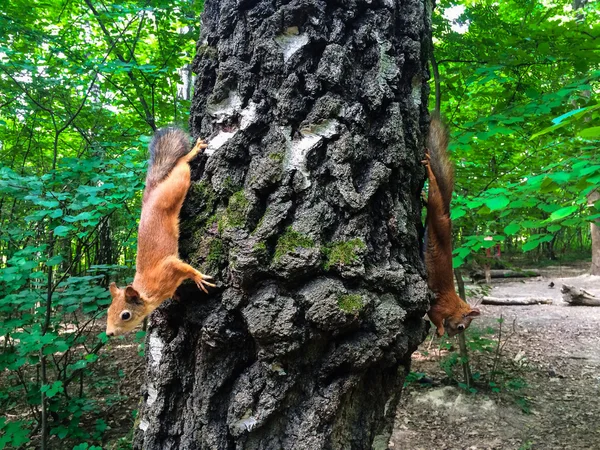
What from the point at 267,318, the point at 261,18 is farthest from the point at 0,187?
the point at 267,318

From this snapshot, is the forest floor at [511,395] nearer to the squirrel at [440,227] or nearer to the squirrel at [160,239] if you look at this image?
the squirrel at [440,227]

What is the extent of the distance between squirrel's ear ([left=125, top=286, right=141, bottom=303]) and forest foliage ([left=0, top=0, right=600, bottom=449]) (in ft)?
3.97

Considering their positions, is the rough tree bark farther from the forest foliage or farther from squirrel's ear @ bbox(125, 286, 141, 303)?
the forest foliage

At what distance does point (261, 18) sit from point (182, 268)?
105 centimetres

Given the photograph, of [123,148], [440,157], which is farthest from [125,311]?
[123,148]

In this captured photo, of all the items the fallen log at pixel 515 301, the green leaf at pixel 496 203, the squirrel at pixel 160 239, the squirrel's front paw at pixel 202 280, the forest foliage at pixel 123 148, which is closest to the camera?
the squirrel's front paw at pixel 202 280

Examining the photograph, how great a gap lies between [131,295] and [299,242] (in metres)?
1.09

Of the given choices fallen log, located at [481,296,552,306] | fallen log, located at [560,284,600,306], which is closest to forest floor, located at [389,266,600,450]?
fallen log, located at [560,284,600,306]

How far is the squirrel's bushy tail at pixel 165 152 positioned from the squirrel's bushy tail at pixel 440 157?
4.17ft

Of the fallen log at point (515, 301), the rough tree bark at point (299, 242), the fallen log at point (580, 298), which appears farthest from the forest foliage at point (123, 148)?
the fallen log at point (580, 298)

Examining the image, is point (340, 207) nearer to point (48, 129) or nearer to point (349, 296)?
point (349, 296)

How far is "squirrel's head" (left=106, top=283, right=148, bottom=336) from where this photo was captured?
6.73ft

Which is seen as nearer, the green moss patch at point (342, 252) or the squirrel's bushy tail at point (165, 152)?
the green moss patch at point (342, 252)

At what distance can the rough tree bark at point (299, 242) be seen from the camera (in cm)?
142
